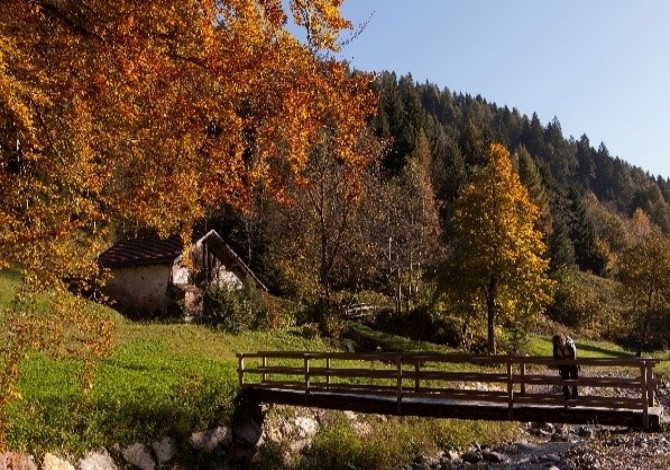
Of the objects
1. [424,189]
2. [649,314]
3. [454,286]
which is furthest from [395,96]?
[454,286]

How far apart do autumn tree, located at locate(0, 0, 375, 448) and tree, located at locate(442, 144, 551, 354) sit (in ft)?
71.0

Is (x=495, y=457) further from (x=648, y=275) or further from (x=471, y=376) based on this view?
(x=648, y=275)

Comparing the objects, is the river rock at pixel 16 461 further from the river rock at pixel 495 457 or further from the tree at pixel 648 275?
the tree at pixel 648 275

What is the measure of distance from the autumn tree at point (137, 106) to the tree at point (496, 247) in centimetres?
2164

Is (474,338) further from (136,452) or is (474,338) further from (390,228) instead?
(136,452)

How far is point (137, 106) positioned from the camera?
13.5 metres

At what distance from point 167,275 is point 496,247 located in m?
18.7

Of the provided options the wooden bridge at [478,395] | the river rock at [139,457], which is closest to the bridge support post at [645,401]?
the wooden bridge at [478,395]

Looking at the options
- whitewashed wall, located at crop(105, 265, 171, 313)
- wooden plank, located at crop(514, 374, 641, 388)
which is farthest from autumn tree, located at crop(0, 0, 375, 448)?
whitewashed wall, located at crop(105, 265, 171, 313)

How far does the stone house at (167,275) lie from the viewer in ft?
120

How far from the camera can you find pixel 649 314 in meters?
47.2

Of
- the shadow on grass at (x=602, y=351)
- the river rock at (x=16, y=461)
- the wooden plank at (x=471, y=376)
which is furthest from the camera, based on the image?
the shadow on grass at (x=602, y=351)

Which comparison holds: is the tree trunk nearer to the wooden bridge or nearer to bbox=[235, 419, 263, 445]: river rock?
the wooden bridge

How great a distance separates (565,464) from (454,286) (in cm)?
1862
